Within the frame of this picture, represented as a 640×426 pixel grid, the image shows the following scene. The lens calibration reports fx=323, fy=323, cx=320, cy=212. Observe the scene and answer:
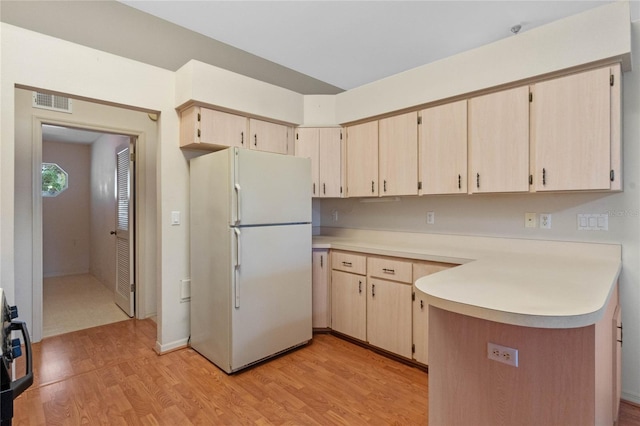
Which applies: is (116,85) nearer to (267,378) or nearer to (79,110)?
(79,110)

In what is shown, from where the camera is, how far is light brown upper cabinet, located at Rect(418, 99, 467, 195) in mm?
2427

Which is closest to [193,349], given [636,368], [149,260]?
[149,260]

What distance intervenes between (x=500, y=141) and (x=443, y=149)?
407mm

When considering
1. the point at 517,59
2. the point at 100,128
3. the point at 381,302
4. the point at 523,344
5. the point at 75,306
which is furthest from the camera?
the point at 75,306

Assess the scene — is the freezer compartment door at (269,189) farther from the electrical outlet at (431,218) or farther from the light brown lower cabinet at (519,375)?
the light brown lower cabinet at (519,375)

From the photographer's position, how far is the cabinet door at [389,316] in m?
2.49

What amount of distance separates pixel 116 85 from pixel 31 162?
152 centimetres

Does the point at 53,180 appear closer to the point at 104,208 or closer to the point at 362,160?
the point at 104,208

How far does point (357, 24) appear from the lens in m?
2.78

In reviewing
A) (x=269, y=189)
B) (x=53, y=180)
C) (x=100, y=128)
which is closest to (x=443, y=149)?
(x=269, y=189)

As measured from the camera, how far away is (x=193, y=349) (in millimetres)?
2770

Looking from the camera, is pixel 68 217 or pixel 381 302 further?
pixel 68 217

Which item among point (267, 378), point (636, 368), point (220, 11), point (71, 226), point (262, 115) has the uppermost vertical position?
point (220, 11)

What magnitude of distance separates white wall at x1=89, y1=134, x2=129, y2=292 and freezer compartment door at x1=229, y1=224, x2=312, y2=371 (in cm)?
296
